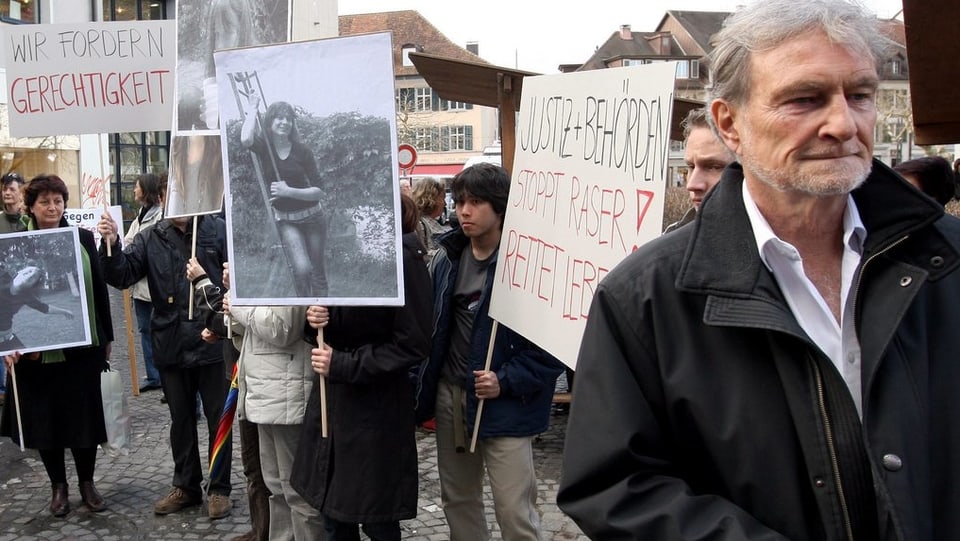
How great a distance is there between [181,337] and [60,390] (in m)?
0.76

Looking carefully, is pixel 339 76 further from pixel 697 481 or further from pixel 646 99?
pixel 697 481

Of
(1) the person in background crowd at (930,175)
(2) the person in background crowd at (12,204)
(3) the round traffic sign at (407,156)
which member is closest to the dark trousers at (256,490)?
(2) the person in background crowd at (12,204)

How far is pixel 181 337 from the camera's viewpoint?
5043 millimetres

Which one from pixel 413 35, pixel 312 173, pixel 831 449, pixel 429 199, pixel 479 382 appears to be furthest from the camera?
pixel 413 35

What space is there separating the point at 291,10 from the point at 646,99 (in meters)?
2.41

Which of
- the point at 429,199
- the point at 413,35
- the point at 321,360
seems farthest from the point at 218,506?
the point at 413,35

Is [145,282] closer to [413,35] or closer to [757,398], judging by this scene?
[757,398]

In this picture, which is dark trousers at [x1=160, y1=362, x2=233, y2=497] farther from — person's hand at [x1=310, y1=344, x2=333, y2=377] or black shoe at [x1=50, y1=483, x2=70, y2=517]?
person's hand at [x1=310, y1=344, x2=333, y2=377]

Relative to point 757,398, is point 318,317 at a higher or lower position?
lower

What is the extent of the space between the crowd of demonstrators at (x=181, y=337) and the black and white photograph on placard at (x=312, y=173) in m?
1.42

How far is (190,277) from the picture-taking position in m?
4.58

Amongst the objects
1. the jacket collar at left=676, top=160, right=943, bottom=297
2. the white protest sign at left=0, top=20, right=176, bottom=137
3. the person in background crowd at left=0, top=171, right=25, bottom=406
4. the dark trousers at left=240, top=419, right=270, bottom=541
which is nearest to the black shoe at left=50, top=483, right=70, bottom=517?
the dark trousers at left=240, top=419, right=270, bottom=541

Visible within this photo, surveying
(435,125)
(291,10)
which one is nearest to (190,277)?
(291,10)

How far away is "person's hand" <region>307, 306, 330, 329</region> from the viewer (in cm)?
360
